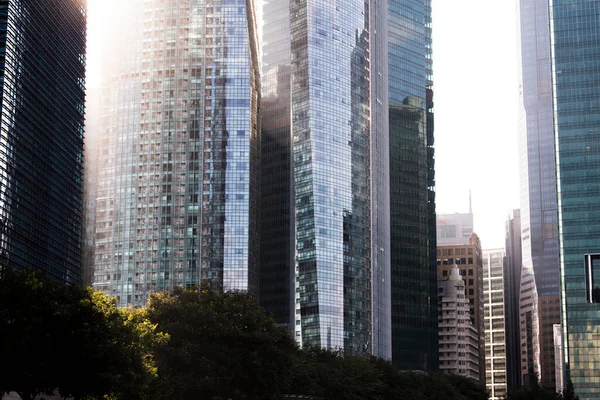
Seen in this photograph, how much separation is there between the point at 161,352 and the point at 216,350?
6.90 meters

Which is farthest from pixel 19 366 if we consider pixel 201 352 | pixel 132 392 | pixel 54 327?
pixel 201 352

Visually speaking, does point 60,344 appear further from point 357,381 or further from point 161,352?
point 357,381

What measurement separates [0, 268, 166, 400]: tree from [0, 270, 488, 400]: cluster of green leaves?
0.09 metres

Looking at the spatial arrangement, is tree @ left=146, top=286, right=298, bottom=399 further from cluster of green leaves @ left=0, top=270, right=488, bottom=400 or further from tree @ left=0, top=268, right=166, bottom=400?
tree @ left=0, top=268, right=166, bottom=400

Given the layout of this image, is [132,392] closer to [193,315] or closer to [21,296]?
[21,296]

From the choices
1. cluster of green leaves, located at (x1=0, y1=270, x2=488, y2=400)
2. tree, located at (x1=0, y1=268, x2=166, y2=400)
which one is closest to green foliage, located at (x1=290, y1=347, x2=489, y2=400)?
cluster of green leaves, located at (x1=0, y1=270, x2=488, y2=400)

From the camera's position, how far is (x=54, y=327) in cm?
9100

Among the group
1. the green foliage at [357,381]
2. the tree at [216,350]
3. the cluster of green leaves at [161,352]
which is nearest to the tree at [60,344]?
the cluster of green leaves at [161,352]

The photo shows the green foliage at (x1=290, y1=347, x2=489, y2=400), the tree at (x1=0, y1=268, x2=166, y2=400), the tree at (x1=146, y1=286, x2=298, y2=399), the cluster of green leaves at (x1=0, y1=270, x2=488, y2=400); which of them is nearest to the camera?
the tree at (x1=0, y1=268, x2=166, y2=400)

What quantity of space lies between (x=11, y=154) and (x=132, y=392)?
317 feet

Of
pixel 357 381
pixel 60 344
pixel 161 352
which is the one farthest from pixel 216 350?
pixel 357 381

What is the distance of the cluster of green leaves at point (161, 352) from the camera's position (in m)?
89.1

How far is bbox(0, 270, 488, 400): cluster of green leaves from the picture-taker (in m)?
89.1

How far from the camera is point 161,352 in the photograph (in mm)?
115375
